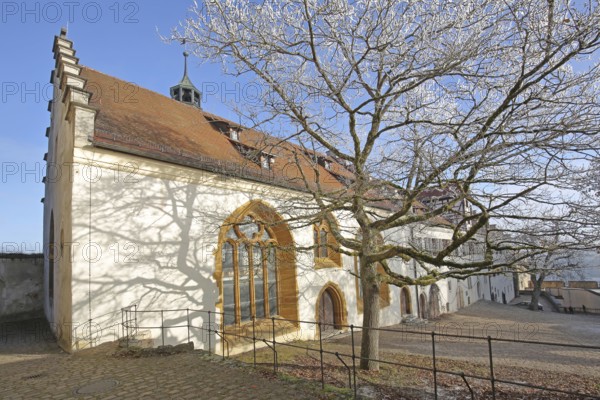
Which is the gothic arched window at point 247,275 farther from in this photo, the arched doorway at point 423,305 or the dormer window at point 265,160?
the arched doorway at point 423,305

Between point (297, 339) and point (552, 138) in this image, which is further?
point (297, 339)

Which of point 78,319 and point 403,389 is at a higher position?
point 78,319

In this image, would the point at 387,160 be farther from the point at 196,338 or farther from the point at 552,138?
the point at 196,338

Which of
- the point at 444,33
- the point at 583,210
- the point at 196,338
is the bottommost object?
the point at 196,338

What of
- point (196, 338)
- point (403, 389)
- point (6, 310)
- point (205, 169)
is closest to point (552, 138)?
point (403, 389)

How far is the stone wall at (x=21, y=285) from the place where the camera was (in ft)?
51.3

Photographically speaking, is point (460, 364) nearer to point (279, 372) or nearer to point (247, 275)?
point (279, 372)

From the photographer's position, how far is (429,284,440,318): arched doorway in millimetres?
25931

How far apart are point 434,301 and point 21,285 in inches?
984

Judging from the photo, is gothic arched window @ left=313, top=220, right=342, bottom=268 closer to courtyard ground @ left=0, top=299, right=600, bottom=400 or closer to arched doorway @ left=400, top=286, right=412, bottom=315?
courtyard ground @ left=0, top=299, right=600, bottom=400

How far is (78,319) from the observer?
8609mm

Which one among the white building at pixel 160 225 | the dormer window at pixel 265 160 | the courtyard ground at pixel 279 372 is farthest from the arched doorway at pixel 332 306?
the dormer window at pixel 265 160

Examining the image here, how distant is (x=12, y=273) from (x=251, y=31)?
16.2m

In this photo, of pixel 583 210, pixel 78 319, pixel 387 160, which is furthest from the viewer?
pixel 78 319
